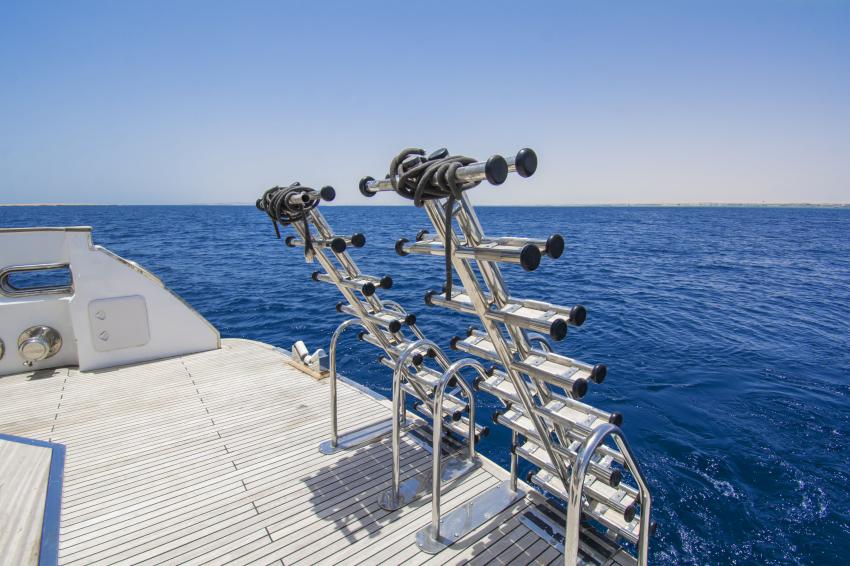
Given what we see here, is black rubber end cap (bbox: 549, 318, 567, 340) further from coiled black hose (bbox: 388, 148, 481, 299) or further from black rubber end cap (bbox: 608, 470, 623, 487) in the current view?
black rubber end cap (bbox: 608, 470, 623, 487)

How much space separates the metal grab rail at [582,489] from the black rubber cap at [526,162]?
1206mm

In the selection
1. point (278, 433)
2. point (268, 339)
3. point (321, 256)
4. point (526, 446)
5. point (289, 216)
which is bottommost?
point (268, 339)

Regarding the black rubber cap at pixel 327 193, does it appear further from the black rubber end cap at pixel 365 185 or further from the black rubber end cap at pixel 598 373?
the black rubber end cap at pixel 598 373

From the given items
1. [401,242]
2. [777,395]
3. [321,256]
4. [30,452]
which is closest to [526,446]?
[401,242]

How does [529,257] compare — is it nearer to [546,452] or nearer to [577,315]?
[577,315]

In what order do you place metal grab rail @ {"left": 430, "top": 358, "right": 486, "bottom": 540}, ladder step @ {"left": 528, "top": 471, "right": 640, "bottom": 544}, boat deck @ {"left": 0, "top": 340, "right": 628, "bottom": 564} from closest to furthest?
ladder step @ {"left": 528, "top": 471, "right": 640, "bottom": 544} < metal grab rail @ {"left": 430, "top": 358, "right": 486, "bottom": 540} < boat deck @ {"left": 0, "top": 340, "right": 628, "bottom": 564}

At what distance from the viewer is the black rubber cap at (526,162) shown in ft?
5.54

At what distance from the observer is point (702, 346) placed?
9.06m

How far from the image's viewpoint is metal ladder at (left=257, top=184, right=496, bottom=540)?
3.05 metres

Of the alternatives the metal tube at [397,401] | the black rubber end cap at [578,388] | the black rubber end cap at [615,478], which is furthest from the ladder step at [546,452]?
the metal tube at [397,401]

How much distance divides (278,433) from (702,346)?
896 cm

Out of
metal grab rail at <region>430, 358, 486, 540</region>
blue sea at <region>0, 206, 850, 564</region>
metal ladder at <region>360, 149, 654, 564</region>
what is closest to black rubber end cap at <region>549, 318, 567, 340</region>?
metal ladder at <region>360, 149, 654, 564</region>

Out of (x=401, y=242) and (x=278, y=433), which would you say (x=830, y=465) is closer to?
(x=401, y=242)

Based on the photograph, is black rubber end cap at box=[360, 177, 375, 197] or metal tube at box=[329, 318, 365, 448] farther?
metal tube at box=[329, 318, 365, 448]
